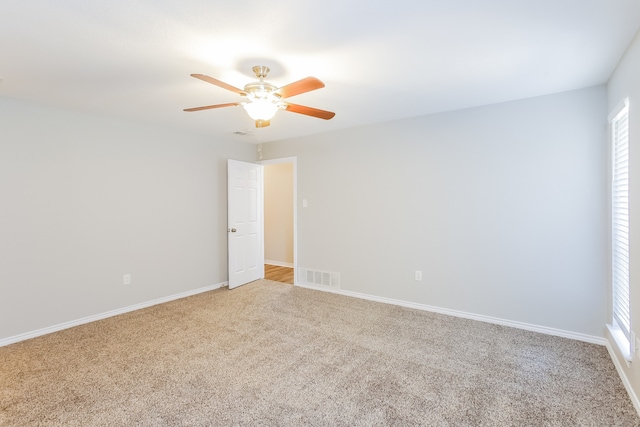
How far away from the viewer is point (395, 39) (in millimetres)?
1975

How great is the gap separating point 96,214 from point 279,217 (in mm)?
3491

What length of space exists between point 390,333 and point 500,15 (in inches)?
105

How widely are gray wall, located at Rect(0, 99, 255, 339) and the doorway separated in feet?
6.09

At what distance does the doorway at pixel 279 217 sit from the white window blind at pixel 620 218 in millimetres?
4728

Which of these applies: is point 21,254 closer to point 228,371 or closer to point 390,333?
point 228,371

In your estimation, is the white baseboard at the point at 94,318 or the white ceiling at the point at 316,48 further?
the white baseboard at the point at 94,318

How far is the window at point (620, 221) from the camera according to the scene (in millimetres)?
2318

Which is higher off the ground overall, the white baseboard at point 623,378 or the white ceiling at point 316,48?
the white ceiling at point 316,48

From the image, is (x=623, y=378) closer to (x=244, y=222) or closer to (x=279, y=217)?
(x=244, y=222)

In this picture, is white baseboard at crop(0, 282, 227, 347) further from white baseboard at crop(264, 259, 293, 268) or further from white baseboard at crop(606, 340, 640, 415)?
white baseboard at crop(606, 340, 640, 415)

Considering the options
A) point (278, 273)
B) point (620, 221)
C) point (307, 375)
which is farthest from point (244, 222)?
point (620, 221)

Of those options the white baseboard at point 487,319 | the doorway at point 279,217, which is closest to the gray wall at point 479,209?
the white baseboard at point 487,319

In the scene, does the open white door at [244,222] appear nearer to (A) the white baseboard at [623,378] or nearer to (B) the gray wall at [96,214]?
(B) the gray wall at [96,214]

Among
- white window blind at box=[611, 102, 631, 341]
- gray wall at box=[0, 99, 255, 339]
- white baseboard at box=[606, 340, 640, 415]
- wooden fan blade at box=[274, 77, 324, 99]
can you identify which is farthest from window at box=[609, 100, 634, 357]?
gray wall at box=[0, 99, 255, 339]
